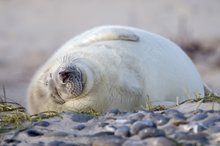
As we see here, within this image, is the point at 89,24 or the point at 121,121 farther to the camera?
the point at 89,24

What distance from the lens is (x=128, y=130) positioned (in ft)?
13.9

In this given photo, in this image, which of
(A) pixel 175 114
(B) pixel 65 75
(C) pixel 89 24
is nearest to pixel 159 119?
(A) pixel 175 114

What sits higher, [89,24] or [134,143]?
[89,24]

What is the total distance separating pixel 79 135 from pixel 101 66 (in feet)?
5.59

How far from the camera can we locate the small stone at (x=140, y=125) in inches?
166

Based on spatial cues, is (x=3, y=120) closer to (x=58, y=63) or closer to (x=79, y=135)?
(x=79, y=135)

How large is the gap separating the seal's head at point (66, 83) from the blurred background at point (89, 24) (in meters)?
6.31

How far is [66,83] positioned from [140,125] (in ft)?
4.49

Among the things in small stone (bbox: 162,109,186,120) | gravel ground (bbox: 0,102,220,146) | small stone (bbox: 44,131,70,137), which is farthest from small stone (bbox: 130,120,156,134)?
small stone (bbox: 44,131,70,137)

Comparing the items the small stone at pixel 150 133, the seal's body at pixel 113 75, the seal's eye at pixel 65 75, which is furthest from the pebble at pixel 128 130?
the seal's body at pixel 113 75

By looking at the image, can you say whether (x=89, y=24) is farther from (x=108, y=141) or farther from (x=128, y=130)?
(x=108, y=141)

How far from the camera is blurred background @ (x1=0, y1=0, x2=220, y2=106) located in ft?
43.3

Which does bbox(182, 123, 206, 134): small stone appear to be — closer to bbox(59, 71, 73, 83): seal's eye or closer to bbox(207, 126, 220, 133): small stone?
bbox(207, 126, 220, 133): small stone

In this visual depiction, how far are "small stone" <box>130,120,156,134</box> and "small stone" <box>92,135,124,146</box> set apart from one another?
11 centimetres
